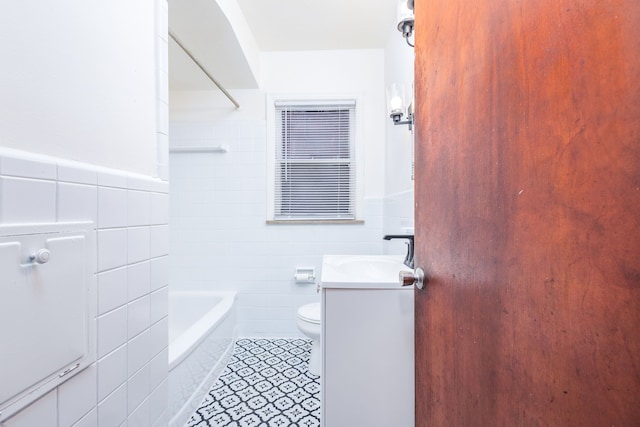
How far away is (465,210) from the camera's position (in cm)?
59

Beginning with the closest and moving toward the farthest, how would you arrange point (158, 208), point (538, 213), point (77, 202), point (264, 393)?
point (538, 213)
point (77, 202)
point (158, 208)
point (264, 393)

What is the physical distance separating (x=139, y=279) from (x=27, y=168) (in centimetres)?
42

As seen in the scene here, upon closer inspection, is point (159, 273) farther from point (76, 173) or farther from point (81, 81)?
point (81, 81)

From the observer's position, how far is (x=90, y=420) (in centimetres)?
65

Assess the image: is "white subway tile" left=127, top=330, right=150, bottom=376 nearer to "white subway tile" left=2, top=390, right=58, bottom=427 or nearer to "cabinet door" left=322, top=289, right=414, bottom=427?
"white subway tile" left=2, top=390, right=58, bottom=427

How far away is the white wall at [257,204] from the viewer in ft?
7.49

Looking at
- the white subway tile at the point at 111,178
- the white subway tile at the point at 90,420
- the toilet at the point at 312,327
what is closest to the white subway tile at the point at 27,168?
the white subway tile at the point at 111,178

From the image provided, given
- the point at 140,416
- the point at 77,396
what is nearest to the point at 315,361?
the point at 140,416

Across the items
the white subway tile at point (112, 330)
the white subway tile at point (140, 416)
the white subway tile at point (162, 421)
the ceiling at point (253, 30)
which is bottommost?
the white subway tile at point (162, 421)

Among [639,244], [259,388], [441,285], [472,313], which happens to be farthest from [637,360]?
[259,388]

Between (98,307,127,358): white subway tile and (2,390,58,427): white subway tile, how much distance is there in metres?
0.12

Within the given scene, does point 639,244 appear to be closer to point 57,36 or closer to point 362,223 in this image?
point 57,36

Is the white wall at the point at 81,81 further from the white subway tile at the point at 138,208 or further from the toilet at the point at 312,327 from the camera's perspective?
the toilet at the point at 312,327

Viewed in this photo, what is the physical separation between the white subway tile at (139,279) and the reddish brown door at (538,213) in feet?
2.80
